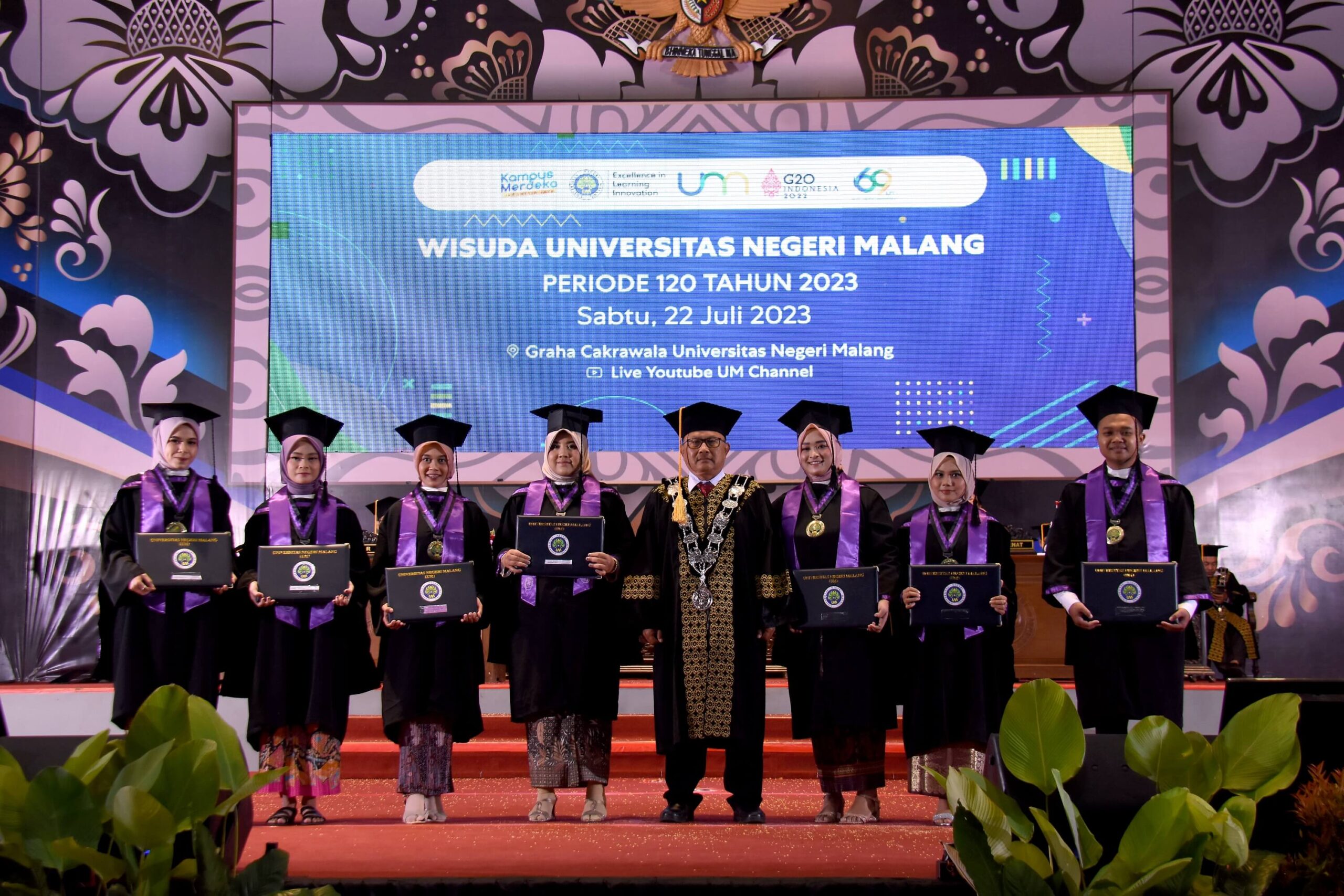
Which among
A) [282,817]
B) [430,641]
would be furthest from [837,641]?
[282,817]

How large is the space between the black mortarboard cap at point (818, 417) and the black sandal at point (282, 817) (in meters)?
2.39

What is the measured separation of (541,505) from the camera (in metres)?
4.43

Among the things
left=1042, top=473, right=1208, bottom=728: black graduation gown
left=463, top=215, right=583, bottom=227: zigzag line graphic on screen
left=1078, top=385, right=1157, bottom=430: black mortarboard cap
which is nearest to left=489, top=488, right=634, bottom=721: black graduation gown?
left=1042, top=473, right=1208, bottom=728: black graduation gown

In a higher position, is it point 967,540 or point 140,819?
point 967,540

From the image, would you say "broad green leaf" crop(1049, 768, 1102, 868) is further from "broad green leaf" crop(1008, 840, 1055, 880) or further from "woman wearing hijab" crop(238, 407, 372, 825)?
"woman wearing hijab" crop(238, 407, 372, 825)

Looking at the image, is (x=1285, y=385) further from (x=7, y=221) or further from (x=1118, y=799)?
(x=7, y=221)

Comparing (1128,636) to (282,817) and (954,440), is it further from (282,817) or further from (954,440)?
(282,817)

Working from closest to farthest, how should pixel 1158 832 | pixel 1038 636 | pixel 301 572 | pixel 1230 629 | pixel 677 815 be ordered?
1. pixel 1158 832
2. pixel 677 815
3. pixel 301 572
4. pixel 1038 636
5. pixel 1230 629

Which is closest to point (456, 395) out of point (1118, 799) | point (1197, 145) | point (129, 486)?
point (129, 486)

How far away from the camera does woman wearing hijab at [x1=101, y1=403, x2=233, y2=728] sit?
428 centimetres

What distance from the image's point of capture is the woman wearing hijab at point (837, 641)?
4.20 m

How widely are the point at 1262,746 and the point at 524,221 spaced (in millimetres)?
5563

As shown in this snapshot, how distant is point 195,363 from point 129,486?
94.5 inches

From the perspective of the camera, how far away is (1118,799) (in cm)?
196
